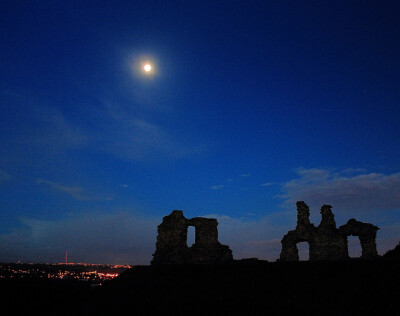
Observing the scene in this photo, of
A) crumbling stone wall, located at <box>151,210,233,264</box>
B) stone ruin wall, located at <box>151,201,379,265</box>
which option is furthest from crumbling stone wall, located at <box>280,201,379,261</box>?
crumbling stone wall, located at <box>151,210,233,264</box>

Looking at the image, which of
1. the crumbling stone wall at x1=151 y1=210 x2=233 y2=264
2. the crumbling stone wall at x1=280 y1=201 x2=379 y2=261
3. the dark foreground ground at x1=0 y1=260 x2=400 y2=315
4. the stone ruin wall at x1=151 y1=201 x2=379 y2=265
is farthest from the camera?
the crumbling stone wall at x1=151 y1=210 x2=233 y2=264

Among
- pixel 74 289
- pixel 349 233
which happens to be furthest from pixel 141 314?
pixel 349 233

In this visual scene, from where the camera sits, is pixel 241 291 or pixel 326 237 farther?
pixel 326 237

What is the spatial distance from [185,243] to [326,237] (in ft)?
40.8

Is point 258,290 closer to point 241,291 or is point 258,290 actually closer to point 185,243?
point 241,291

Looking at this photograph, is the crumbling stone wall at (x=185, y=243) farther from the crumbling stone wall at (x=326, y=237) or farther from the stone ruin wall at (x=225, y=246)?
the crumbling stone wall at (x=326, y=237)

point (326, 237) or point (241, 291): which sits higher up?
point (326, 237)

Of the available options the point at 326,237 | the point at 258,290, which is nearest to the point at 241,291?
the point at 258,290

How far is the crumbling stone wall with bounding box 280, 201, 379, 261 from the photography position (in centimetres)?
2205

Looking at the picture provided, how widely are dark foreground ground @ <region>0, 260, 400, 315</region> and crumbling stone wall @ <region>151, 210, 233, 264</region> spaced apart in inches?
474

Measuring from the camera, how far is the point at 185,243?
925 inches

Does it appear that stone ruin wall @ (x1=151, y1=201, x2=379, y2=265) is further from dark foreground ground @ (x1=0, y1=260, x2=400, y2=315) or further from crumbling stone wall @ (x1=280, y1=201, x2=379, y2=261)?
dark foreground ground @ (x1=0, y1=260, x2=400, y2=315)

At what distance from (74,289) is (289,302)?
43.0ft

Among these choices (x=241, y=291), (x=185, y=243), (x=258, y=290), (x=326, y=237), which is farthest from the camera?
(x=185, y=243)
